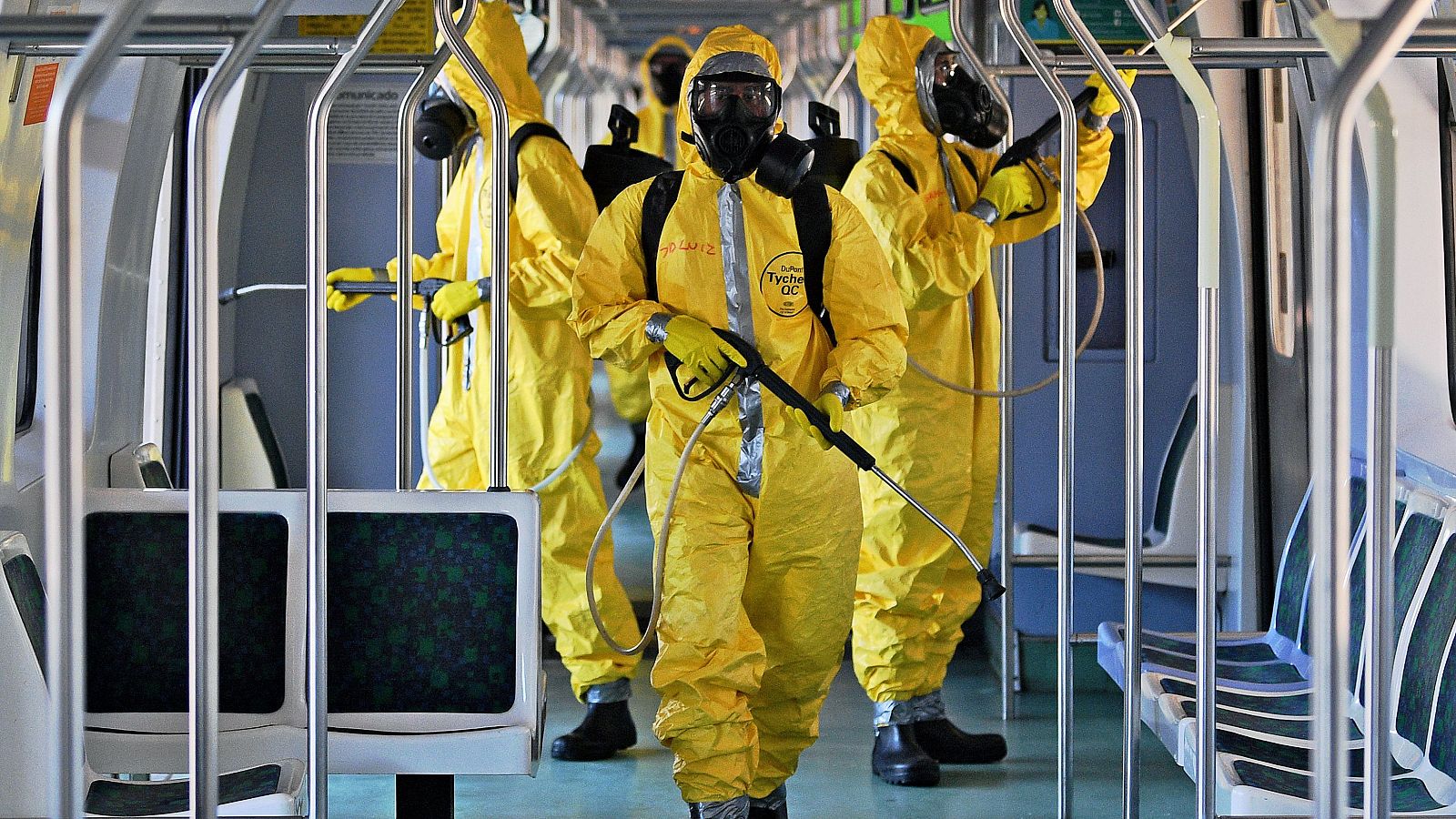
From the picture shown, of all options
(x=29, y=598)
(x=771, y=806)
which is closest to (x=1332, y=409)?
(x=771, y=806)

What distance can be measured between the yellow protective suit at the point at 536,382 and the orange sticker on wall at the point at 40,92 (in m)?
1.24

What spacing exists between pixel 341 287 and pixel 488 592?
1.30 m

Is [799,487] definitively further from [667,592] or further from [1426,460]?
[1426,460]

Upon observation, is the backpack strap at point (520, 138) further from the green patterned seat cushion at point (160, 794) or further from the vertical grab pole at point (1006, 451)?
the green patterned seat cushion at point (160, 794)

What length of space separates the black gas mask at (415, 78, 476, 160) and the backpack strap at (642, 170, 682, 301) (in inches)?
42.9

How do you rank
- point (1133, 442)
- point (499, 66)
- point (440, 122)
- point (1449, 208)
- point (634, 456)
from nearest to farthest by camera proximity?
1. point (1133, 442)
2. point (1449, 208)
3. point (440, 122)
4. point (499, 66)
5. point (634, 456)

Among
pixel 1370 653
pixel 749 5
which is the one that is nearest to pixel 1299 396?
pixel 1370 653

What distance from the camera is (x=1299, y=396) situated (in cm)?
436

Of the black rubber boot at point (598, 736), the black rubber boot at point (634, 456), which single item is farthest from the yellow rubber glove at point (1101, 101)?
the black rubber boot at point (634, 456)

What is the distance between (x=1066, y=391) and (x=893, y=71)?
1.57 meters

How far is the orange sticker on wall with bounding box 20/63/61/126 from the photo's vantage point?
9.74 ft

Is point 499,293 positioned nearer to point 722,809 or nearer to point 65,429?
point 722,809

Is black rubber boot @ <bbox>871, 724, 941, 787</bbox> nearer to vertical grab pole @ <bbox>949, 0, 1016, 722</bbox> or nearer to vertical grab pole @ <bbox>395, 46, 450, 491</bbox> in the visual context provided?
vertical grab pole @ <bbox>949, 0, 1016, 722</bbox>

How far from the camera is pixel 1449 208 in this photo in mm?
3438
